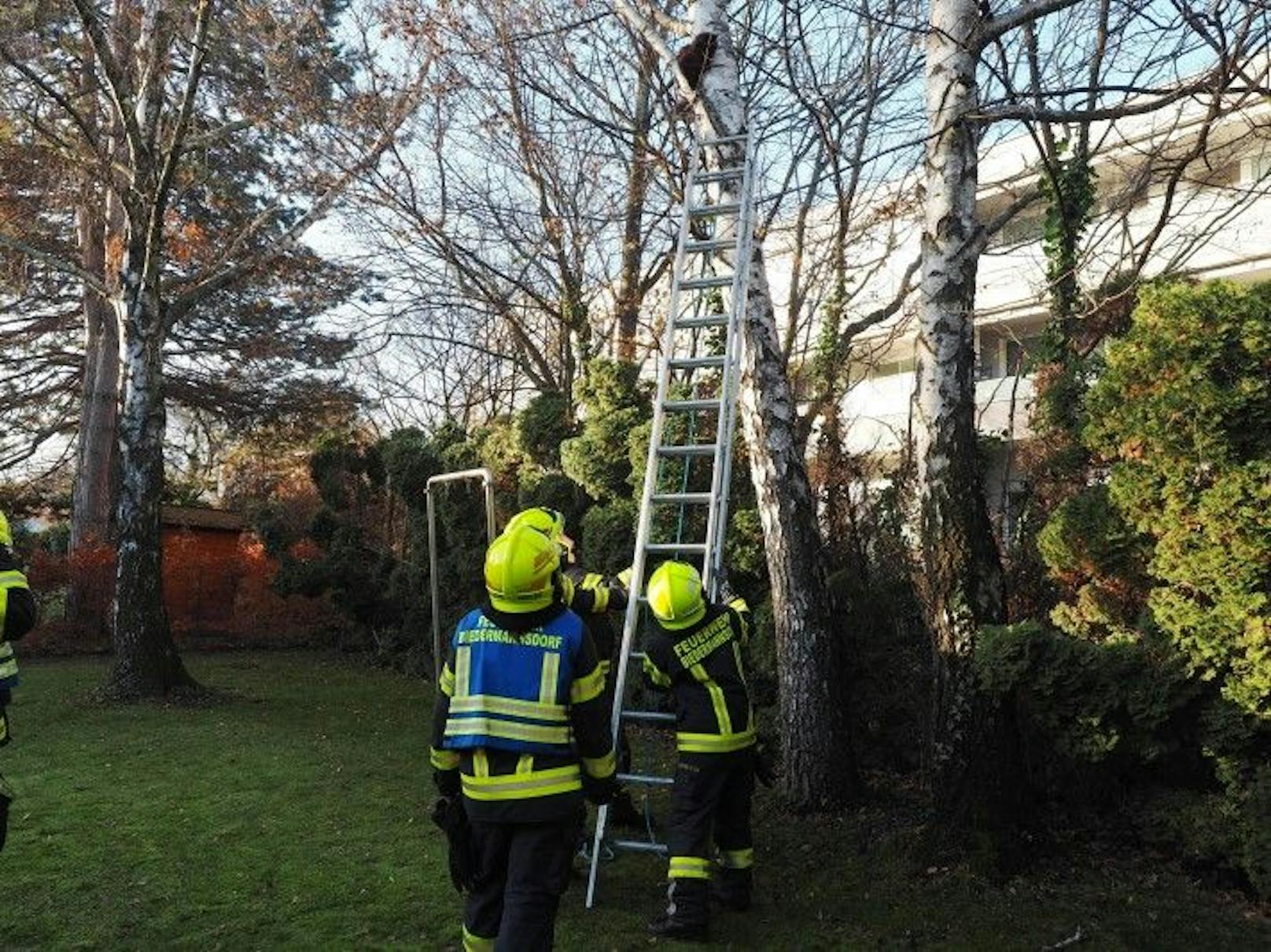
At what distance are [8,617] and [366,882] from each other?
2.26 m

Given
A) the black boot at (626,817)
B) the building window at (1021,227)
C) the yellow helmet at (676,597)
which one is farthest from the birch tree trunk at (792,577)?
the building window at (1021,227)

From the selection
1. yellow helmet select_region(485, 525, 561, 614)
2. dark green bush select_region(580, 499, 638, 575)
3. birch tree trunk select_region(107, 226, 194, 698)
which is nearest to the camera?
yellow helmet select_region(485, 525, 561, 614)

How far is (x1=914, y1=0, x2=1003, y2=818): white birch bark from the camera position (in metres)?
5.39

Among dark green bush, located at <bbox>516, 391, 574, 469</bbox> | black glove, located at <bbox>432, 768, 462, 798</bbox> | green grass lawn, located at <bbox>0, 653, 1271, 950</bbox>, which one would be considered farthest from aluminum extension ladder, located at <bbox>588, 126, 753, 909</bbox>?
dark green bush, located at <bbox>516, 391, 574, 469</bbox>

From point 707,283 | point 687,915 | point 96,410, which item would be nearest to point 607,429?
point 707,283

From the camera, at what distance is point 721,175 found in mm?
6703

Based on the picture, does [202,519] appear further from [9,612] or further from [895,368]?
[9,612]

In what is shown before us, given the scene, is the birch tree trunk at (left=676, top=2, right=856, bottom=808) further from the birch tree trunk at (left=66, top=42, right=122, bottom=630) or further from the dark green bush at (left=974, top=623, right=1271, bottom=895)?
the birch tree trunk at (left=66, top=42, right=122, bottom=630)

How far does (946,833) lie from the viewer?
536 cm

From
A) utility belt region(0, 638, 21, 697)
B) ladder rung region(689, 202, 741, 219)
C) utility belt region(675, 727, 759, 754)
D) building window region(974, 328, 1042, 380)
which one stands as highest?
building window region(974, 328, 1042, 380)

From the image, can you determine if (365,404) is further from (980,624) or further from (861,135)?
(980,624)

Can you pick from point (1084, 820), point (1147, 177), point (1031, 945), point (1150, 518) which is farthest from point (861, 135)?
point (1031, 945)

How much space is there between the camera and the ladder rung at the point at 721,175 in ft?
21.9

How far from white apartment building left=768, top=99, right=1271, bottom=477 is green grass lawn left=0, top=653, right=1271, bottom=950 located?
4.34 m
